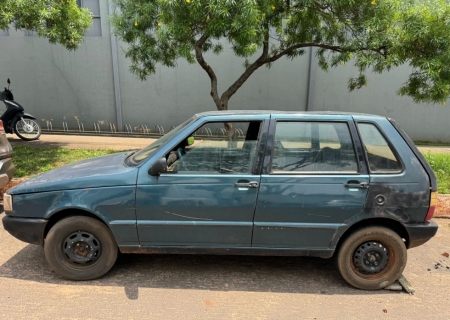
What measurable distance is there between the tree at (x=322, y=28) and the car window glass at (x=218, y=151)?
2.14 metres

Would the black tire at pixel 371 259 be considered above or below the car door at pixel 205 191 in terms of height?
below

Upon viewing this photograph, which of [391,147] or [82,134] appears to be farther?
[82,134]

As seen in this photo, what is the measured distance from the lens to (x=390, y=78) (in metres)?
10.9

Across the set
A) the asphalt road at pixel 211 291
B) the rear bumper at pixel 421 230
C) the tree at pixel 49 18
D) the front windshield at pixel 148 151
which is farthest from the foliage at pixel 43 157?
the rear bumper at pixel 421 230

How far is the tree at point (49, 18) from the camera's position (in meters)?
5.74

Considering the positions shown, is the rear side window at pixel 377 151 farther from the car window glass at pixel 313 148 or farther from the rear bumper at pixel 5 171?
the rear bumper at pixel 5 171

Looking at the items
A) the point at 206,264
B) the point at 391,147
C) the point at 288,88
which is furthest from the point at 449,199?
the point at 288,88

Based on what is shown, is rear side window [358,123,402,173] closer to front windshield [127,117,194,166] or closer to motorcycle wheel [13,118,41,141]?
front windshield [127,117,194,166]

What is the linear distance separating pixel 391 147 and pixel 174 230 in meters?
2.18

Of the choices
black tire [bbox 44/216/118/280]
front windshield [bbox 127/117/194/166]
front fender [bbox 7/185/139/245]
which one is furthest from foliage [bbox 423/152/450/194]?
black tire [bbox 44/216/118/280]

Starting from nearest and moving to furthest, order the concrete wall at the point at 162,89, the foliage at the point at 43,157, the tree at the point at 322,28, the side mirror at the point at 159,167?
the side mirror at the point at 159,167 < the tree at the point at 322,28 < the foliage at the point at 43,157 < the concrete wall at the point at 162,89

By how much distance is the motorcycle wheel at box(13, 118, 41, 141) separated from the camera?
29.2 feet

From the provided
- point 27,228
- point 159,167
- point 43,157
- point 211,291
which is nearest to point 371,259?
point 211,291

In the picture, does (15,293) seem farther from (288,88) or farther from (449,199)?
(288,88)
